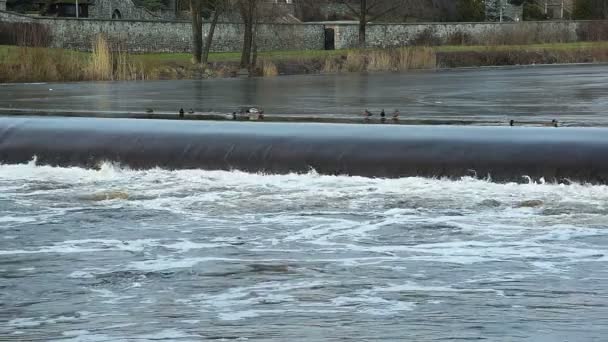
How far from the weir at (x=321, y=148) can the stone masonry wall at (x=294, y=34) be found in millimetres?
39608

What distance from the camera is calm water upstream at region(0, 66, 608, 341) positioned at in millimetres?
6086

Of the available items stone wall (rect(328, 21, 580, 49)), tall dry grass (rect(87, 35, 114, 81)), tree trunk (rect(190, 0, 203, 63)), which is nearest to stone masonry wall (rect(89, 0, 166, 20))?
stone wall (rect(328, 21, 580, 49))

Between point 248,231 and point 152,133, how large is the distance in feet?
13.1

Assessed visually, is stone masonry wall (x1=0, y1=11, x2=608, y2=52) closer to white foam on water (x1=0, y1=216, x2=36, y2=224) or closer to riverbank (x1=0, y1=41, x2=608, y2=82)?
riverbank (x1=0, y1=41, x2=608, y2=82)

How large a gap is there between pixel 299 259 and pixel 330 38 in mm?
59744

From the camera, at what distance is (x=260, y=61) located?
43781mm

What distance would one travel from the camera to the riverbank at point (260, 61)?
103ft

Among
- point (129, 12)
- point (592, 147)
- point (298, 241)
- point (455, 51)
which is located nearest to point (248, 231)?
point (298, 241)

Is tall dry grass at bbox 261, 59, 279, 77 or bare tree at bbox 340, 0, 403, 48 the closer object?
tall dry grass at bbox 261, 59, 279, 77

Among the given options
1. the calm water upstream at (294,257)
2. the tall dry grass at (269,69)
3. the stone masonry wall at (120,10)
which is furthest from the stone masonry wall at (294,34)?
the calm water upstream at (294,257)

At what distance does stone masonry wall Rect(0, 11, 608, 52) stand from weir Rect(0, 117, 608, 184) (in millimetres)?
39608

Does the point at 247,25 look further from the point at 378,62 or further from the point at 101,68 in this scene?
the point at 101,68

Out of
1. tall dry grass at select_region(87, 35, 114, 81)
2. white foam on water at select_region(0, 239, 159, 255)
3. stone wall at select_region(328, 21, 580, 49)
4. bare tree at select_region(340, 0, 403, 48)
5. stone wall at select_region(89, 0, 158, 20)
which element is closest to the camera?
white foam on water at select_region(0, 239, 159, 255)

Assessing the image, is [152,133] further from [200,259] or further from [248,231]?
[200,259]
